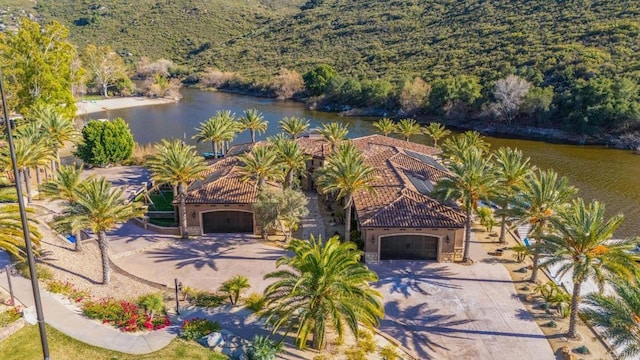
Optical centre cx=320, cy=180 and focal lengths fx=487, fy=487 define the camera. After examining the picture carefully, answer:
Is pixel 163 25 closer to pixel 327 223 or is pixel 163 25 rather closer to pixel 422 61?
pixel 422 61

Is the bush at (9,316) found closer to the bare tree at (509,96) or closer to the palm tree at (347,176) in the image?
the palm tree at (347,176)

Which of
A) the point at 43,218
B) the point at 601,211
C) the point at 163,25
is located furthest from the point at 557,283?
the point at 163,25

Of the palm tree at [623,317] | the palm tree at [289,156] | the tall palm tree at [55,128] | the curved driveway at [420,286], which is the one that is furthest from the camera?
the tall palm tree at [55,128]

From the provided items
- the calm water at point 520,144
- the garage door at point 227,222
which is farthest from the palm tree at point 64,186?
the calm water at point 520,144

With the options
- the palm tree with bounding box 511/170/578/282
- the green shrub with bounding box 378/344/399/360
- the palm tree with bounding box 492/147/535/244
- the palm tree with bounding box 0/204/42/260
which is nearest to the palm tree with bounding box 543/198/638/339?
the palm tree with bounding box 511/170/578/282

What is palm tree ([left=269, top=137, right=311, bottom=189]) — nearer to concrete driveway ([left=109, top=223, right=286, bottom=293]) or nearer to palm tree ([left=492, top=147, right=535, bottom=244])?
concrete driveway ([left=109, top=223, right=286, bottom=293])

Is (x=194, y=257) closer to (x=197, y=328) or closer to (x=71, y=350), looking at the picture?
(x=197, y=328)
